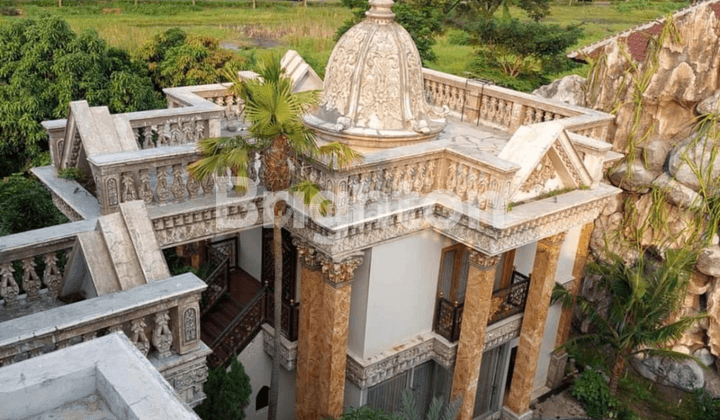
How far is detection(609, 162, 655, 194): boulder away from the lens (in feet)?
56.4

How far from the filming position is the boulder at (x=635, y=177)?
1719 cm

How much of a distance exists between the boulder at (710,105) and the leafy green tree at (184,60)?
16.6 metres

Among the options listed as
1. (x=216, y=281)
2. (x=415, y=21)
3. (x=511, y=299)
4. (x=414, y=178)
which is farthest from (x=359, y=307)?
(x=415, y=21)

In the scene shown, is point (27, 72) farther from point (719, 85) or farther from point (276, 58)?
point (719, 85)

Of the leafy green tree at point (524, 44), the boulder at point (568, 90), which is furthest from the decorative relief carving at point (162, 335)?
the leafy green tree at point (524, 44)

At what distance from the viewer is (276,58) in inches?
361

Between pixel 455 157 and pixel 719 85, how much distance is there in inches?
378

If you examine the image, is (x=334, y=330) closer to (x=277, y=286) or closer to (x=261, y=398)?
(x=277, y=286)

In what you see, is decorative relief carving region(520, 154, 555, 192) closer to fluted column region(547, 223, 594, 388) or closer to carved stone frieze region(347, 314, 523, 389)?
fluted column region(547, 223, 594, 388)

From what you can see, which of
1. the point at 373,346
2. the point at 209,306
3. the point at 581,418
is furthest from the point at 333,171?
the point at 581,418

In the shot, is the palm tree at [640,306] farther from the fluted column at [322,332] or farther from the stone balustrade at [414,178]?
the fluted column at [322,332]

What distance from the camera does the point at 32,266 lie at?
8.22m

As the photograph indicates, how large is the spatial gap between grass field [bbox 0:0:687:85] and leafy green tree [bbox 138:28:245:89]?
9572mm

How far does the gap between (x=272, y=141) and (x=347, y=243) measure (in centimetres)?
211
